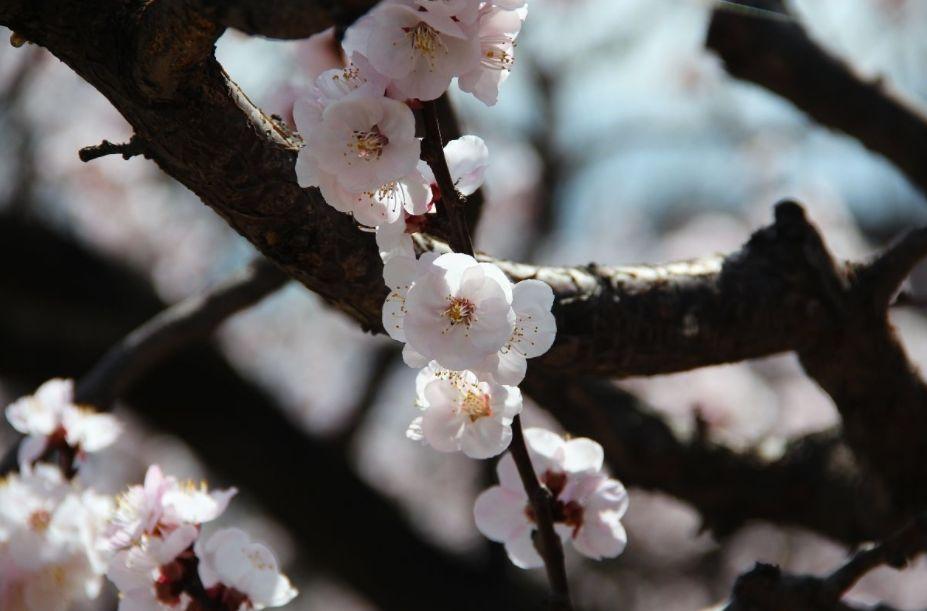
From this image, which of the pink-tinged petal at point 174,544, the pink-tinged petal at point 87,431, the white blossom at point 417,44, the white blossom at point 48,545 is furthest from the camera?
the pink-tinged petal at point 87,431

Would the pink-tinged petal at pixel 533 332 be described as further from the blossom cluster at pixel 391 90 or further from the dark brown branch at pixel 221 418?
the dark brown branch at pixel 221 418

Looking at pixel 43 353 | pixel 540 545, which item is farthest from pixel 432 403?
pixel 43 353

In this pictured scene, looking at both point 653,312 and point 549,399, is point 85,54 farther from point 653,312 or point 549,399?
point 549,399

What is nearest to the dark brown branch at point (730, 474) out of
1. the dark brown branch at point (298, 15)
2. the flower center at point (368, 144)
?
the flower center at point (368, 144)

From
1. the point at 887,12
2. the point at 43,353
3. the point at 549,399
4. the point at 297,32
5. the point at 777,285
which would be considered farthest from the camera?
the point at 887,12

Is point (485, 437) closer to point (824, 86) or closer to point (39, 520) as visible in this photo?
point (39, 520)

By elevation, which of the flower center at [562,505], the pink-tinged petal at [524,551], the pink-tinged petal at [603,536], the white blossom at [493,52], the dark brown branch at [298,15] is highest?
the dark brown branch at [298,15]
